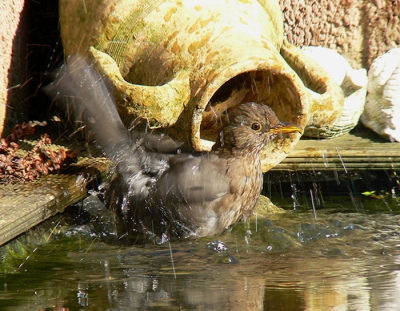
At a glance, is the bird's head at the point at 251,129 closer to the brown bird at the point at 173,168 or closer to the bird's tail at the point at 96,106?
the brown bird at the point at 173,168

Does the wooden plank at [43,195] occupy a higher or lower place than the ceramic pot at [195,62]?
lower

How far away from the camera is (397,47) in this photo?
6.06 metres

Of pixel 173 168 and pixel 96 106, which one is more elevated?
pixel 96 106

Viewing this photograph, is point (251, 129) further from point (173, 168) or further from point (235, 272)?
point (235, 272)

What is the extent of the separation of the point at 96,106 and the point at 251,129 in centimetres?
97

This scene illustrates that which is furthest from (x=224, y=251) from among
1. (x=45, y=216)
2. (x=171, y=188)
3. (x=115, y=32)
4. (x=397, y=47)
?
(x=397, y=47)

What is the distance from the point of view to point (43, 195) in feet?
12.7

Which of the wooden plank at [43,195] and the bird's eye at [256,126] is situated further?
the bird's eye at [256,126]

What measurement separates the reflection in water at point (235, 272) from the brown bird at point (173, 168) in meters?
0.18

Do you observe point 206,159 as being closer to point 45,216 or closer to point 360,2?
point 45,216

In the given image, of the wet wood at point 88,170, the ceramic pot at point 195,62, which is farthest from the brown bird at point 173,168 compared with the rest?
the wet wood at point 88,170

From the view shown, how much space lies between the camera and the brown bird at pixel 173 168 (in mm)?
4004

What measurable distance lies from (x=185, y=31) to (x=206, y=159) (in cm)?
82

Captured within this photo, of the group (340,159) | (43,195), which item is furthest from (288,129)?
(43,195)
